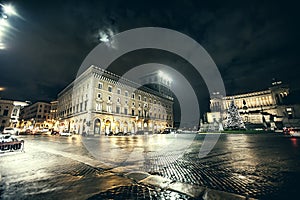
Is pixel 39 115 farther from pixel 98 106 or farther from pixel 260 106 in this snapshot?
pixel 260 106

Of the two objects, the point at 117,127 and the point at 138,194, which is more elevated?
the point at 117,127

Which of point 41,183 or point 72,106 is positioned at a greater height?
point 72,106

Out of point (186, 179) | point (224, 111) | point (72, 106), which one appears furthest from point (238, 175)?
point (224, 111)

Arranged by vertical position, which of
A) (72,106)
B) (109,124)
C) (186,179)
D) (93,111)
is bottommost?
(186,179)

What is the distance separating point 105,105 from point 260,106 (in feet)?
249

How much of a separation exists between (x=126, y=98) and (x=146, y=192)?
46383mm

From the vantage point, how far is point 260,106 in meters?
Answer: 74.4

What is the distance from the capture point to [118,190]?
3723 mm

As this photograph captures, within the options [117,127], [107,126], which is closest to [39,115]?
[117,127]

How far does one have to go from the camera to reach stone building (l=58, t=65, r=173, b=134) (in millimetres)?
39000

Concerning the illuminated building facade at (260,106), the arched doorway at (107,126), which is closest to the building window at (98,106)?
the arched doorway at (107,126)

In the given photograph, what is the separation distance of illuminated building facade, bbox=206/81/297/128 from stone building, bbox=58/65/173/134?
114 ft

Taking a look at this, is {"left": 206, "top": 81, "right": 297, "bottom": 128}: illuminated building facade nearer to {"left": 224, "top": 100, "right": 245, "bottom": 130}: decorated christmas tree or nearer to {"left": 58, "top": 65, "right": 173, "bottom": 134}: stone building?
{"left": 224, "top": 100, "right": 245, "bottom": 130}: decorated christmas tree

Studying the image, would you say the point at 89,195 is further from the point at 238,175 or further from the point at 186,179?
the point at 238,175
